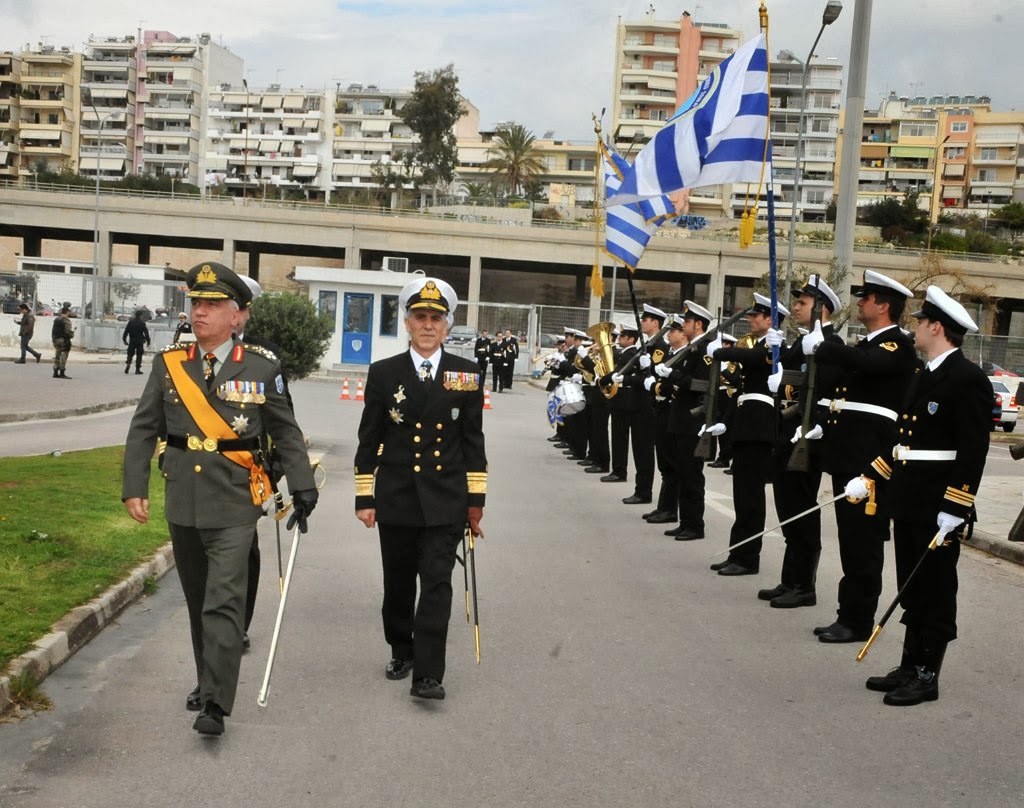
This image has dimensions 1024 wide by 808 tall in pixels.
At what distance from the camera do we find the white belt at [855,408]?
765 cm

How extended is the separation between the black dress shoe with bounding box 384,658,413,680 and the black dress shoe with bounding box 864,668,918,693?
7.92ft

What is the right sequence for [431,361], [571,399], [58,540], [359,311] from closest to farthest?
[431,361] < [58,540] < [571,399] < [359,311]

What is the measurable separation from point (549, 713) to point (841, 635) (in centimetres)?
251

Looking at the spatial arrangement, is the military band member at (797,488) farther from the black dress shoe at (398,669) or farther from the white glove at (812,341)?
the black dress shoe at (398,669)

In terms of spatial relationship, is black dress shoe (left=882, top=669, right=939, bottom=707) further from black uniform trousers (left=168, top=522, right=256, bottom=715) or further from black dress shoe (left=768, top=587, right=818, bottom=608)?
black uniform trousers (left=168, top=522, right=256, bottom=715)

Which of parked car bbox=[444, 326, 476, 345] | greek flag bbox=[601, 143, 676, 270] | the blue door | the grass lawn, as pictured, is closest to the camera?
the grass lawn

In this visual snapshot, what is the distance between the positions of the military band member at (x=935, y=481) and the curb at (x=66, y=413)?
56.4 ft

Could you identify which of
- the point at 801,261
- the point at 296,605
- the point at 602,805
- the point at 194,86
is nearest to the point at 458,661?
the point at 296,605

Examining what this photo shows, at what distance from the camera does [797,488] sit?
8734 mm

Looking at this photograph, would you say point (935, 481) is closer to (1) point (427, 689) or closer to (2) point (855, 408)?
(2) point (855, 408)

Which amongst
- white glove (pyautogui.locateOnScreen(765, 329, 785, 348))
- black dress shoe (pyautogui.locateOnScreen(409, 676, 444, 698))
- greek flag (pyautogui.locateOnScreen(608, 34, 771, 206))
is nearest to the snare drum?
→ greek flag (pyautogui.locateOnScreen(608, 34, 771, 206))

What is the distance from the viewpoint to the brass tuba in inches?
631

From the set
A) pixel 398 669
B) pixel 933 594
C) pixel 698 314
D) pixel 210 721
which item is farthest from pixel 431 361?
pixel 698 314

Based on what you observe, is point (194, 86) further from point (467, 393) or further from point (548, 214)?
point (467, 393)
